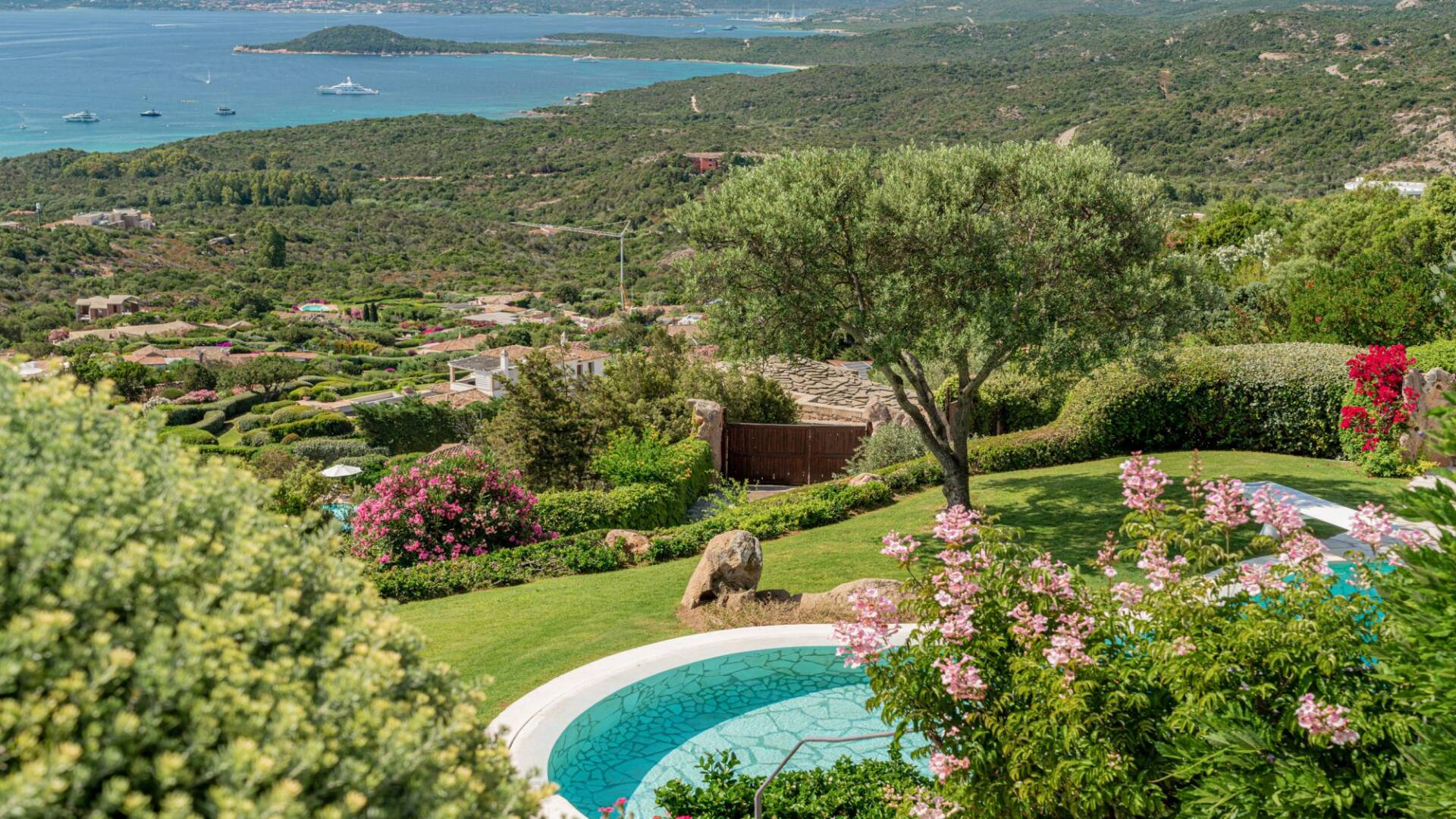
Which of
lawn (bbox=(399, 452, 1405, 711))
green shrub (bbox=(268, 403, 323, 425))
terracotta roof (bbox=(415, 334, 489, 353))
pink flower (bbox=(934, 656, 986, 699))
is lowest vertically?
terracotta roof (bbox=(415, 334, 489, 353))

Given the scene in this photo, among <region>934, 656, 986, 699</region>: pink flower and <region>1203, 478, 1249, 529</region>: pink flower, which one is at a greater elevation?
<region>1203, 478, 1249, 529</region>: pink flower

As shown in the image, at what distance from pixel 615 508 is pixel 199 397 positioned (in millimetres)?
41082

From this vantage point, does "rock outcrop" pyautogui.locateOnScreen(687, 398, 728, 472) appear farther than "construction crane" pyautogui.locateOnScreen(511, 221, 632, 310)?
No

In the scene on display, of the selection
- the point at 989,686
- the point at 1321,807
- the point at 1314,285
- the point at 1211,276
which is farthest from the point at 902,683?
→ the point at 1211,276

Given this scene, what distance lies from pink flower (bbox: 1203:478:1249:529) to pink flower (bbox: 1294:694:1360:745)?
3.78ft

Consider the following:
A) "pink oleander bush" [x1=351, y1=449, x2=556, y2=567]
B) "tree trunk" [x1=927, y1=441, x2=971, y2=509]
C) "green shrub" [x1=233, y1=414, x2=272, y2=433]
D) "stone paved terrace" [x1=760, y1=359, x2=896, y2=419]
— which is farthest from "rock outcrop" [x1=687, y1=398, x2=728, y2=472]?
"green shrub" [x1=233, y1=414, x2=272, y2=433]

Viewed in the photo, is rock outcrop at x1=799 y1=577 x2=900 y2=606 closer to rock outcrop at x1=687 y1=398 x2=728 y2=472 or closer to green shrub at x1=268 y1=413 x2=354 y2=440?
rock outcrop at x1=687 y1=398 x2=728 y2=472

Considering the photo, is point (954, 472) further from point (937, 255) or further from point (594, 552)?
point (594, 552)

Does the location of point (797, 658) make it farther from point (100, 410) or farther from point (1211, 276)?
point (1211, 276)

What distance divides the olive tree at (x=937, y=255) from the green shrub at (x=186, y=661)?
8.90m

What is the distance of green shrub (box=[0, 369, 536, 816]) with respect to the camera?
83.1 inches

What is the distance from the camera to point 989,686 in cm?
531

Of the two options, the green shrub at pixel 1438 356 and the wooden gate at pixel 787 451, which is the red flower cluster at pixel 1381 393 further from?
the wooden gate at pixel 787 451

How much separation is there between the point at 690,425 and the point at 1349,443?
1091cm
